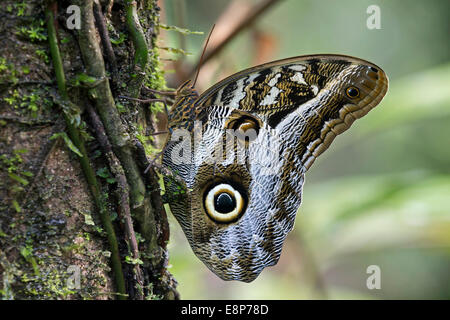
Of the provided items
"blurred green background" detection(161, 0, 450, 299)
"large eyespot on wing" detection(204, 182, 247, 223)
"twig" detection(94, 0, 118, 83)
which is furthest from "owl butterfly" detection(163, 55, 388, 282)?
"twig" detection(94, 0, 118, 83)

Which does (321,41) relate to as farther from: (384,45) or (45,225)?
(45,225)

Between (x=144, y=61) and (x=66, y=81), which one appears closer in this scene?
(x=66, y=81)

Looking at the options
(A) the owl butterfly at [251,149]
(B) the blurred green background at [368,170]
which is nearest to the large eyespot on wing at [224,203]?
(A) the owl butterfly at [251,149]

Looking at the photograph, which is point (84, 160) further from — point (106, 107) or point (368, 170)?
point (368, 170)

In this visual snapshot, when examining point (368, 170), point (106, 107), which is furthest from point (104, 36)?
point (368, 170)

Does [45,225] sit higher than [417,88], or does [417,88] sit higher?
[417,88]
